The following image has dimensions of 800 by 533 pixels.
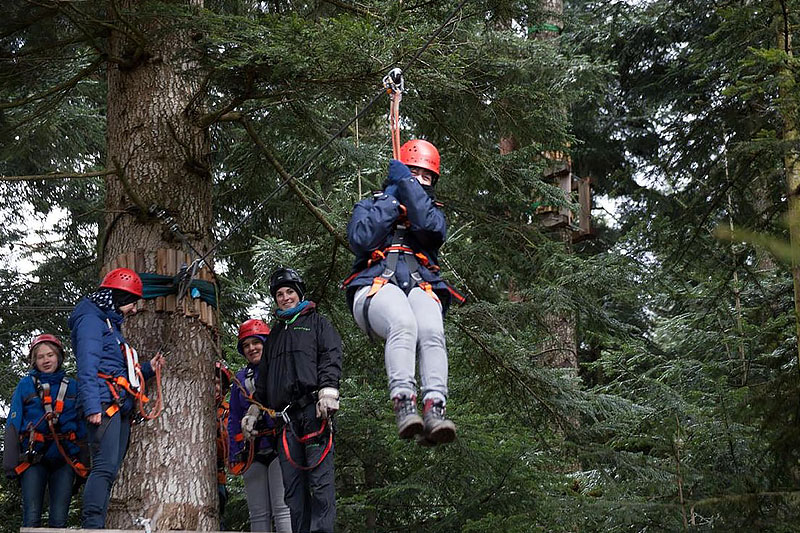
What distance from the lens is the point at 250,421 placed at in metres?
7.05

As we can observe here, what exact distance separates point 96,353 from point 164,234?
4.92ft

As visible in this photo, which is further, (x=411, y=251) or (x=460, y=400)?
(x=460, y=400)

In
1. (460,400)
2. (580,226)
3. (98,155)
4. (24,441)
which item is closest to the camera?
(24,441)

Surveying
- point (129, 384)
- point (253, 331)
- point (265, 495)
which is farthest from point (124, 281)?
point (265, 495)

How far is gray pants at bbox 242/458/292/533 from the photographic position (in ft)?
23.9

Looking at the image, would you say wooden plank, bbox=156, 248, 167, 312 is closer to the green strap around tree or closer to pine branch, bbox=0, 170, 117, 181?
the green strap around tree

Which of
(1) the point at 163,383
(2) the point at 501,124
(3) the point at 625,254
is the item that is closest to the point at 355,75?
(2) the point at 501,124

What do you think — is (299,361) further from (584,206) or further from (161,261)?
(584,206)

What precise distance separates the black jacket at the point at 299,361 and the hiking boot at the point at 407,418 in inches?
41.5

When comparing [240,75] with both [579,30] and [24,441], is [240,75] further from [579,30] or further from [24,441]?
[579,30]

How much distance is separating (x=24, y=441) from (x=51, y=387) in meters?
0.39

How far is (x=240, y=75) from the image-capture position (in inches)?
318

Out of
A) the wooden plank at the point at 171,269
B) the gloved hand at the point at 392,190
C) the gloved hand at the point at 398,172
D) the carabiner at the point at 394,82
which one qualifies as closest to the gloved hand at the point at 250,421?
the wooden plank at the point at 171,269

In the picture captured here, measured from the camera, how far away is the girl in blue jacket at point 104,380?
256 inches
